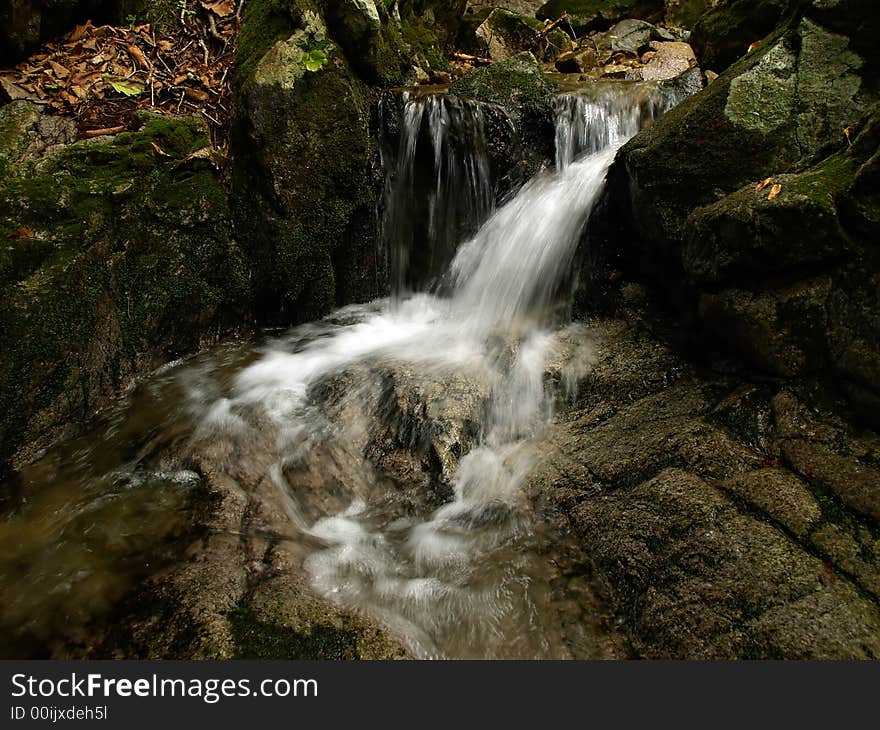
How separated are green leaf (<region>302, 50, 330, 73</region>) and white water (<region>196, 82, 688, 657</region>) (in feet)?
3.67

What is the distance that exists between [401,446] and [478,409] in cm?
62

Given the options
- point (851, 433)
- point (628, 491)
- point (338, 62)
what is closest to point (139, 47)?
point (338, 62)

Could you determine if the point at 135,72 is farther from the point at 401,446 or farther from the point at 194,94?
the point at 401,446

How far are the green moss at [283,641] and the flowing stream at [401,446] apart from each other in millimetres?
240

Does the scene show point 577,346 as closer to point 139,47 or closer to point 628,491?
point 628,491

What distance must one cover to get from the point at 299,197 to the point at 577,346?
300 centimetres

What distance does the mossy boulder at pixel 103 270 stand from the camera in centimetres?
348

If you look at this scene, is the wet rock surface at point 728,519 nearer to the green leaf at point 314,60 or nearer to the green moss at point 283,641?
the green moss at point 283,641

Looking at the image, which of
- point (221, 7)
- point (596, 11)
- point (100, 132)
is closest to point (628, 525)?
point (100, 132)

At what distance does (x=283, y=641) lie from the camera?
219 centimetres

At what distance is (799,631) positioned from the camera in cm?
199

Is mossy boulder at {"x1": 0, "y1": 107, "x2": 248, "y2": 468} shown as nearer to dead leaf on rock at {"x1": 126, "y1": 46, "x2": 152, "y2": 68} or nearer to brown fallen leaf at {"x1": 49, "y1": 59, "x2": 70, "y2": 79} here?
brown fallen leaf at {"x1": 49, "y1": 59, "x2": 70, "y2": 79}

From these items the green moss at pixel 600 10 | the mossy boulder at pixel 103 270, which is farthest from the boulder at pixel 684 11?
the mossy boulder at pixel 103 270

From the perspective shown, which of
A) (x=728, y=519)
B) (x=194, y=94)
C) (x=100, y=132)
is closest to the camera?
(x=728, y=519)
